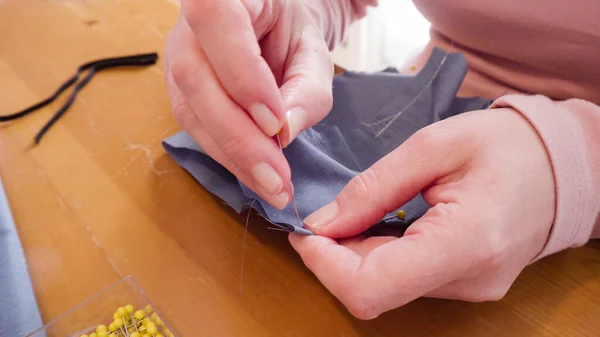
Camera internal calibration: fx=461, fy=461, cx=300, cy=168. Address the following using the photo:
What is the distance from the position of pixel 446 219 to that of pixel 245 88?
217 millimetres

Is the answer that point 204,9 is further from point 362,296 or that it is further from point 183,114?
point 362,296

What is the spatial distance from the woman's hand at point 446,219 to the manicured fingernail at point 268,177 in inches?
1.8

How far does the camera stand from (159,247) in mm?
517

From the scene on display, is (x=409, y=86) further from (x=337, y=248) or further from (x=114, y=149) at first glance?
(x=114, y=149)

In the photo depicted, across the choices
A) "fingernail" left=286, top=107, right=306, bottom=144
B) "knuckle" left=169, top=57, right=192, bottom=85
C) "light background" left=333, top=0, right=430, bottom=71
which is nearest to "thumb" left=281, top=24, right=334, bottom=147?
"fingernail" left=286, top=107, right=306, bottom=144

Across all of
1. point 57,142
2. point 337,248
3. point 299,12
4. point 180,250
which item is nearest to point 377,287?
point 337,248

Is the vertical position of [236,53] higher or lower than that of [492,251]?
higher

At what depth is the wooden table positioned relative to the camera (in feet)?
1.46

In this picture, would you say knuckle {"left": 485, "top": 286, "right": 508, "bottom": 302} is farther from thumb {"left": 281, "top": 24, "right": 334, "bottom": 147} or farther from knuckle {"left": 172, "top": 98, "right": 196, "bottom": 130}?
knuckle {"left": 172, "top": 98, "right": 196, "bottom": 130}

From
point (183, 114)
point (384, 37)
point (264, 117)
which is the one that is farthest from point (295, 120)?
point (384, 37)

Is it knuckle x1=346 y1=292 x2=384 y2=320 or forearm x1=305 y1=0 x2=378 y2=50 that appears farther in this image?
forearm x1=305 y1=0 x2=378 y2=50

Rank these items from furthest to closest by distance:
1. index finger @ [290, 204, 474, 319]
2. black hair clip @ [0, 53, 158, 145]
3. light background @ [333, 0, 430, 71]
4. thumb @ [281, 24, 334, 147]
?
light background @ [333, 0, 430, 71] < black hair clip @ [0, 53, 158, 145] < thumb @ [281, 24, 334, 147] < index finger @ [290, 204, 474, 319]

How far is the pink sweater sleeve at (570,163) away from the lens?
0.42 metres

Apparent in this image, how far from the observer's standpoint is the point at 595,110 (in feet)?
1.47
